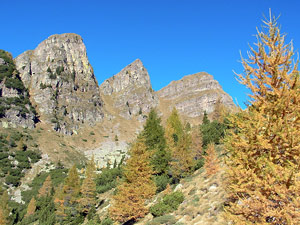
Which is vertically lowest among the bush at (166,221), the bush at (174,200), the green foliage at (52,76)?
the bush at (166,221)

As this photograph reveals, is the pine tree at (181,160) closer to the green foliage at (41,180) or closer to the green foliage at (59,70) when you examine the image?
the green foliage at (41,180)

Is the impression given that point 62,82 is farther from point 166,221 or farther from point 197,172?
point 166,221

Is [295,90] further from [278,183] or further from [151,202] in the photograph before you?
[151,202]

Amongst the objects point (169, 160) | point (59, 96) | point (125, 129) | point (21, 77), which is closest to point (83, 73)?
point (59, 96)

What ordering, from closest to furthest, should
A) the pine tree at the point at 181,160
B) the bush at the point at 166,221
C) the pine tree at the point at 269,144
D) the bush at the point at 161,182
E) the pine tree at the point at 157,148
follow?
the pine tree at the point at 269,144 < the bush at the point at 166,221 < the bush at the point at 161,182 < the pine tree at the point at 181,160 < the pine tree at the point at 157,148

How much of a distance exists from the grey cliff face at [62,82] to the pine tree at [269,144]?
14267 cm

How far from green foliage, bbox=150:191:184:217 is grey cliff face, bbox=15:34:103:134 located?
5022 inches

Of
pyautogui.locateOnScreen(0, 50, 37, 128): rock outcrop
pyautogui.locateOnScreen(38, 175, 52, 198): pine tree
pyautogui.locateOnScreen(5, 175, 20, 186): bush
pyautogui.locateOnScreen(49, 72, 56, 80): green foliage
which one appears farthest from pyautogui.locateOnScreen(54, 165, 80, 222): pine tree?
pyautogui.locateOnScreen(49, 72, 56, 80): green foliage

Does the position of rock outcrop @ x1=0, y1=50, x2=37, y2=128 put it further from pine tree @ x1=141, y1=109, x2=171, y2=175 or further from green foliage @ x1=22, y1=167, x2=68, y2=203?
pine tree @ x1=141, y1=109, x2=171, y2=175

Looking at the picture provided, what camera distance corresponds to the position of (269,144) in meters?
8.64

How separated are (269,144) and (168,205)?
59.9 ft

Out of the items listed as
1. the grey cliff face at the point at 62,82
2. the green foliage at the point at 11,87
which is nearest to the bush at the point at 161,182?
the green foliage at the point at 11,87

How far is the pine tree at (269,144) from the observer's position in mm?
7723

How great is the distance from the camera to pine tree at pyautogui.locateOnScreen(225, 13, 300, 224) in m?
7.72
